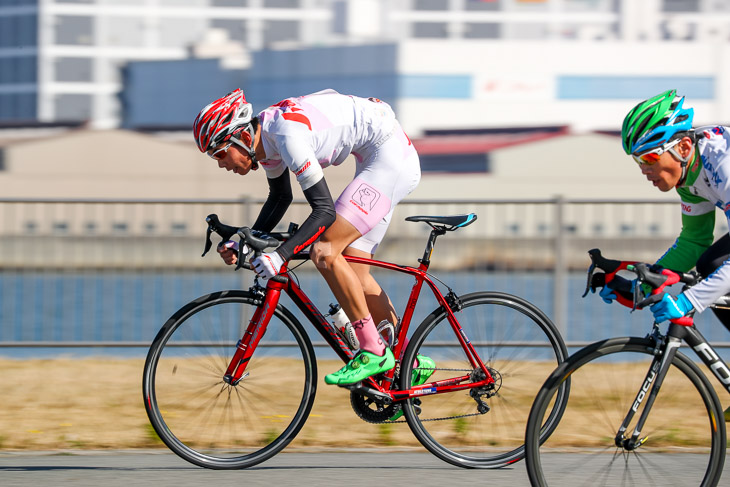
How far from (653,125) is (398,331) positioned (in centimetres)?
173

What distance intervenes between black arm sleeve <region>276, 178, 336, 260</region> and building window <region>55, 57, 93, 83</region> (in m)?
85.1

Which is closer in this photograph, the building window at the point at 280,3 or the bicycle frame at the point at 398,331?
the bicycle frame at the point at 398,331

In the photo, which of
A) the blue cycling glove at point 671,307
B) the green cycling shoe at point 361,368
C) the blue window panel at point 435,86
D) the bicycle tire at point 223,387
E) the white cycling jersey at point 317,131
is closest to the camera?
the blue cycling glove at point 671,307

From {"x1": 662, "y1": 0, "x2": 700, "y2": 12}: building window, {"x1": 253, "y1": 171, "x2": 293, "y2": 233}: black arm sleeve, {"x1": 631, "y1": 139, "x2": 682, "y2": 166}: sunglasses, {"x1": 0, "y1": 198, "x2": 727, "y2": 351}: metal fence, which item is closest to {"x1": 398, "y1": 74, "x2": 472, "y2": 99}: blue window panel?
{"x1": 662, "y1": 0, "x2": 700, "y2": 12}: building window

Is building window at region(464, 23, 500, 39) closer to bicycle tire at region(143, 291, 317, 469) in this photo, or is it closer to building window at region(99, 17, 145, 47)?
building window at region(99, 17, 145, 47)

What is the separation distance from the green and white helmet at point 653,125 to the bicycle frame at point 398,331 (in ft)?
3.92

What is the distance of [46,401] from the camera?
24.4 feet

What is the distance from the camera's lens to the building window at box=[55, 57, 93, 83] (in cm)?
8669

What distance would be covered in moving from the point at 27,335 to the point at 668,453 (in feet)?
21.0

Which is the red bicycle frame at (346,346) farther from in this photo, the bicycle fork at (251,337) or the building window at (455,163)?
the building window at (455,163)

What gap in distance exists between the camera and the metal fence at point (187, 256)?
9336 millimetres

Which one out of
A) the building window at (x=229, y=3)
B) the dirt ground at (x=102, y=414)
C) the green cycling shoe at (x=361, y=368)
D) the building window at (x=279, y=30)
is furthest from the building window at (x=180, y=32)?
the green cycling shoe at (x=361, y=368)

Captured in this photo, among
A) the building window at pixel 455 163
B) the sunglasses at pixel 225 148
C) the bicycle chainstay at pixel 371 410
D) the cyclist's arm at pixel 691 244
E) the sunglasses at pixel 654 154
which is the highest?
the sunglasses at pixel 654 154

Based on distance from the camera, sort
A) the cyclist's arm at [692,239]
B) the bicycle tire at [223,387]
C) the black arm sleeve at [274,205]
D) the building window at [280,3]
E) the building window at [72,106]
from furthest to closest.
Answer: the building window at [72,106] → the building window at [280,3] → the black arm sleeve at [274,205] → the bicycle tire at [223,387] → the cyclist's arm at [692,239]
